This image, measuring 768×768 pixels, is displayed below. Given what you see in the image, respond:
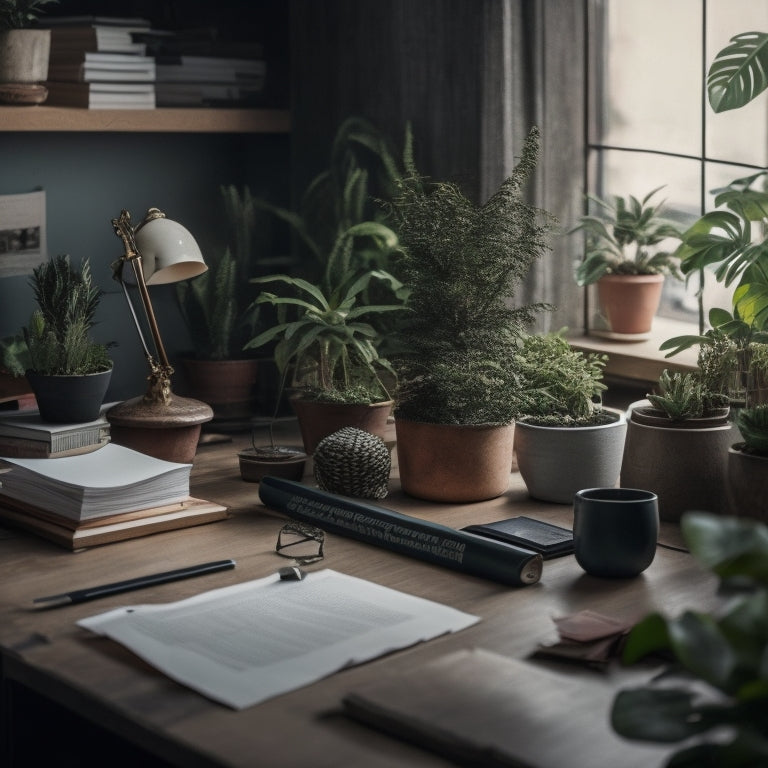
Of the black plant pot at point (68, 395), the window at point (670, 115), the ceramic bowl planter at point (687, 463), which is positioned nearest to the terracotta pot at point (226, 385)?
the black plant pot at point (68, 395)

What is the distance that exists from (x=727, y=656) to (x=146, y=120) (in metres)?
1.89

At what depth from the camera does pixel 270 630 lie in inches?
53.4

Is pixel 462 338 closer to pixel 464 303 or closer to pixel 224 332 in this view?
pixel 464 303

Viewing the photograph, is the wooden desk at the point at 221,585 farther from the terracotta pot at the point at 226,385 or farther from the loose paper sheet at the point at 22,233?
the loose paper sheet at the point at 22,233

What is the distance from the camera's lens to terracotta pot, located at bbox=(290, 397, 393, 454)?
211 centimetres

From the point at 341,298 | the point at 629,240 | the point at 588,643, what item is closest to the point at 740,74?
the point at 629,240

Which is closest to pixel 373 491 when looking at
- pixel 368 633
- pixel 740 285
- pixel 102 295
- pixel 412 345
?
pixel 412 345

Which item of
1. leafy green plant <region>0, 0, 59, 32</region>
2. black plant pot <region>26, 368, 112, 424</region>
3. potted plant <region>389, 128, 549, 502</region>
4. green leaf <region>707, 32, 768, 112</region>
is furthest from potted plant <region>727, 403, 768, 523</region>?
leafy green plant <region>0, 0, 59, 32</region>

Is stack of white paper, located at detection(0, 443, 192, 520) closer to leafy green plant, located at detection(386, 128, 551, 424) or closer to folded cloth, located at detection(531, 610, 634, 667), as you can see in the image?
leafy green plant, located at detection(386, 128, 551, 424)

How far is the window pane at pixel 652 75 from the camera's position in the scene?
2277mm

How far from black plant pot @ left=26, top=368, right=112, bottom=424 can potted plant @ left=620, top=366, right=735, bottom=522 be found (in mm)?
883

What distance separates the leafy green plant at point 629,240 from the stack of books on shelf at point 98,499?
973mm

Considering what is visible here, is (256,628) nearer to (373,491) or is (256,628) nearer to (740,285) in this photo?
(373,491)

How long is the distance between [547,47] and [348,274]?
0.58 m
